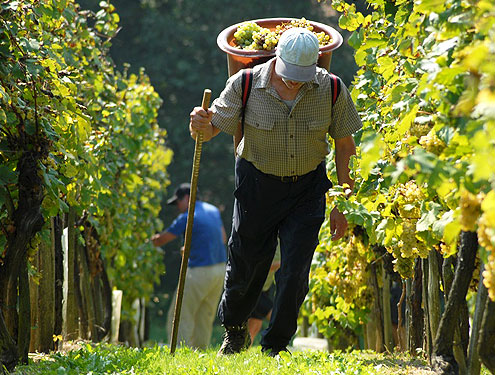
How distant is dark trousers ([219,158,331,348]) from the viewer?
509 centimetres

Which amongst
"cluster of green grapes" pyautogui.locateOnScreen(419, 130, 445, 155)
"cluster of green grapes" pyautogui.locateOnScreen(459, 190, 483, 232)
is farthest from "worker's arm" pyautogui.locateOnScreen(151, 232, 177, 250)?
"cluster of green grapes" pyautogui.locateOnScreen(459, 190, 483, 232)

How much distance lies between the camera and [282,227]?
17.2 ft

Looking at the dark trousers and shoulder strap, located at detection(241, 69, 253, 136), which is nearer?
shoulder strap, located at detection(241, 69, 253, 136)

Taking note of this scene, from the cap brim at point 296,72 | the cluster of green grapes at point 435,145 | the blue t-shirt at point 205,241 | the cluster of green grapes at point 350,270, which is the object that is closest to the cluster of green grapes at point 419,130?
the cluster of green grapes at point 435,145

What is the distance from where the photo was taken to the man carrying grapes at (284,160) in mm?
4922

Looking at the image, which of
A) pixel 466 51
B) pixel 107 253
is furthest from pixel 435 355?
pixel 107 253

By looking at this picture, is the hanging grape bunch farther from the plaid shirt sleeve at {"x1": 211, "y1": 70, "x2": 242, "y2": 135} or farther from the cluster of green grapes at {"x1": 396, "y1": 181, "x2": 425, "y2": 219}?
the cluster of green grapes at {"x1": 396, "y1": 181, "x2": 425, "y2": 219}

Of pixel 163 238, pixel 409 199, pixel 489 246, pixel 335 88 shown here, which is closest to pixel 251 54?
pixel 335 88

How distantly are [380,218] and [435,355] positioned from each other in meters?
0.78

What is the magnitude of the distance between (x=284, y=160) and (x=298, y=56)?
62cm

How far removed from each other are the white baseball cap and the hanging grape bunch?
579 millimetres

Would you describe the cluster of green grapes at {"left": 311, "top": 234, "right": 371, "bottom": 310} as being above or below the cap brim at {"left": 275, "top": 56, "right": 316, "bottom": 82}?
below

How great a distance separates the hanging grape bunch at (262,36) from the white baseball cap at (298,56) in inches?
22.8

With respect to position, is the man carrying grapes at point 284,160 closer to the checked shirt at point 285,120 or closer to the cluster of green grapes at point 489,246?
the checked shirt at point 285,120
